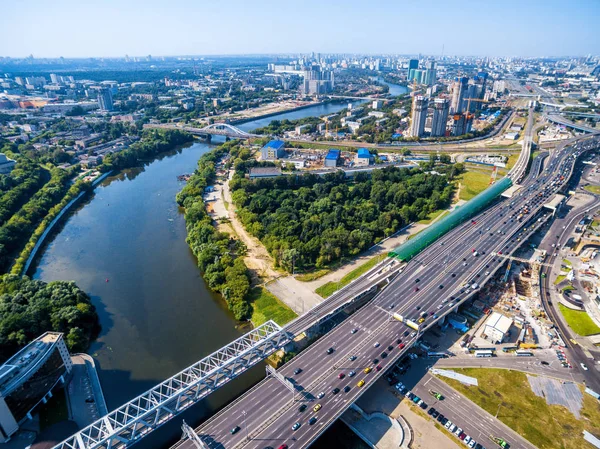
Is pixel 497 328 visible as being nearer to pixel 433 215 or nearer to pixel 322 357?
pixel 322 357

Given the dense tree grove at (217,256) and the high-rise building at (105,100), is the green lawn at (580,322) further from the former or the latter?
the high-rise building at (105,100)

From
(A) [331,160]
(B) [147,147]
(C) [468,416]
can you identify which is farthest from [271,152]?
(C) [468,416]

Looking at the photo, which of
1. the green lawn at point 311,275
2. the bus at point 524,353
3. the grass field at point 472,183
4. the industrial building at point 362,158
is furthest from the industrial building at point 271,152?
the bus at point 524,353

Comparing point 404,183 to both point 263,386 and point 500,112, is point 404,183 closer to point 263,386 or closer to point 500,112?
point 263,386

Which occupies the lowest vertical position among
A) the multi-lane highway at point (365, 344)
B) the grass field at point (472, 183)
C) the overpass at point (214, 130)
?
Result: the multi-lane highway at point (365, 344)

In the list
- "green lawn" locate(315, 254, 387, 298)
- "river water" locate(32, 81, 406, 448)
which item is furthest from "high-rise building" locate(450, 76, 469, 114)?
"river water" locate(32, 81, 406, 448)

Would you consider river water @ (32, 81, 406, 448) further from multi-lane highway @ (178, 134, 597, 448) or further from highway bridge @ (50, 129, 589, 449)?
multi-lane highway @ (178, 134, 597, 448)
